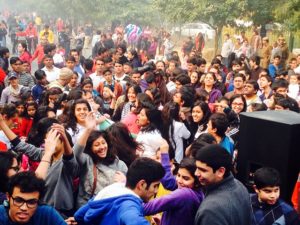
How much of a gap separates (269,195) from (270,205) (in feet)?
0.28

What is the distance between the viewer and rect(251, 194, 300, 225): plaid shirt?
4.43 meters

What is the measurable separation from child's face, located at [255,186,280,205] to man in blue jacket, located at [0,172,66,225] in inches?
70.9

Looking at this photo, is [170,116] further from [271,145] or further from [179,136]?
[271,145]

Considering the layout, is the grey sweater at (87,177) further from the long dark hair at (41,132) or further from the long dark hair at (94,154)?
the long dark hair at (41,132)

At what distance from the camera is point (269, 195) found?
4504mm

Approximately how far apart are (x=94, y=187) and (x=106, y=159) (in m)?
0.32

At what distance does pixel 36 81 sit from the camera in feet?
32.2

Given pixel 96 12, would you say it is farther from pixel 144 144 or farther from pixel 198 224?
pixel 198 224

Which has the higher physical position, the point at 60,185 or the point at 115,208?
the point at 115,208

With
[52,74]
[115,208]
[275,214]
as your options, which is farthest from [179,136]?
[52,74]

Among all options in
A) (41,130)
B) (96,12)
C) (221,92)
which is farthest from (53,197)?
(96,12)

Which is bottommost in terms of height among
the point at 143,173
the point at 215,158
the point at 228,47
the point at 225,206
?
the point at 228,47

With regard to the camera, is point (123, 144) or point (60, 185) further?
point (123, 144)

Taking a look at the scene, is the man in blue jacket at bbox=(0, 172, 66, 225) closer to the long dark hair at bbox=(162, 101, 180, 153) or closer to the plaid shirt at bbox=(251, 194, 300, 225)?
the plaid shirt at bbox=(251, 194, 300, 225)
